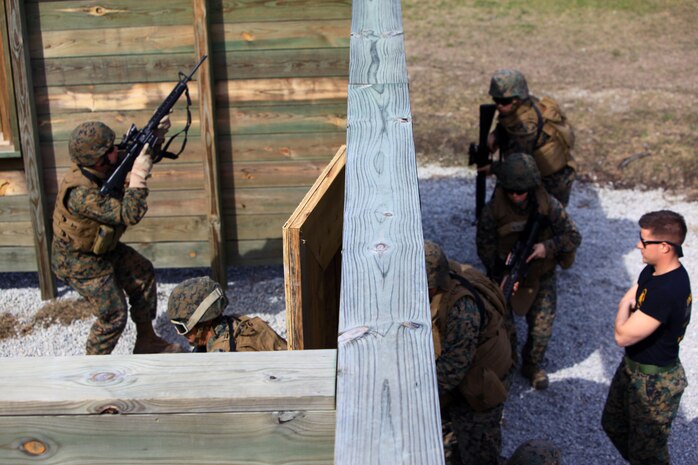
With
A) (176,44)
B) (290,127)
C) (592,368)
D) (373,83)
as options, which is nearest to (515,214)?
(592,368)

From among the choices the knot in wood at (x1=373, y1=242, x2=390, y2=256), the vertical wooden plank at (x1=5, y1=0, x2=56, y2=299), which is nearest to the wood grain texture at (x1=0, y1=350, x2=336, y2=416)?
the knot in wood at (x1=373, y1=242, x2=390, y2=256)

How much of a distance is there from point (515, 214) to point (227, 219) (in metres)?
2.54

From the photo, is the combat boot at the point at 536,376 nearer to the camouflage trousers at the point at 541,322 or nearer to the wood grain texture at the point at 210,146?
the camouflage trousers at the point at 541,322

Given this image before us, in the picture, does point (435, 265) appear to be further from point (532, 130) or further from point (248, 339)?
point (532, 130)

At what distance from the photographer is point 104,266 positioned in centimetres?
590

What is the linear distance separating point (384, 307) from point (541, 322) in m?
4.92

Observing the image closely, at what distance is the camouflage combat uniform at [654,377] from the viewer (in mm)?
4184

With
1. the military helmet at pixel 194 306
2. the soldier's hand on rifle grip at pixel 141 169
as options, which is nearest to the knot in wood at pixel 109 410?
the military helmet at pixel 194 306

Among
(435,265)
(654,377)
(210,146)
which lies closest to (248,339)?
(435,265)

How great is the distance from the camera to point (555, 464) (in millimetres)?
4305

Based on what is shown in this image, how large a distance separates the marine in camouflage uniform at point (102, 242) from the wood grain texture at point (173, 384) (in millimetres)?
4195

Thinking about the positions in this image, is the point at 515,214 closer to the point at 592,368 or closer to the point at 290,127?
the point at 592,368

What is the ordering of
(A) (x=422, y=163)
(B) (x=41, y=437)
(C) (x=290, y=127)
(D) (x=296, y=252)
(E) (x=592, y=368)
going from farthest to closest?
(A) (x=422, y=163) < (C) (x=290, y=127) < (E) (x=592, y=368) < (D) (x=296, y=252) < (B) (x=41, y=437)

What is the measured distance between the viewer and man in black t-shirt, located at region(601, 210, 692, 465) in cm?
416
